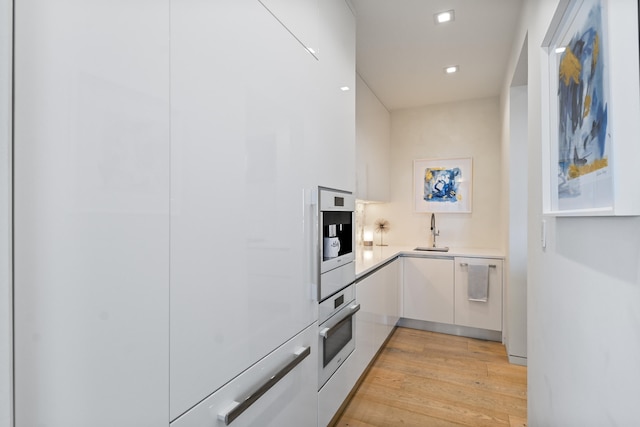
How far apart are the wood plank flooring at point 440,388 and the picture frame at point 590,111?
156 centimetres

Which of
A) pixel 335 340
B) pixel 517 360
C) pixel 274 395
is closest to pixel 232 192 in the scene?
pixel 274 395

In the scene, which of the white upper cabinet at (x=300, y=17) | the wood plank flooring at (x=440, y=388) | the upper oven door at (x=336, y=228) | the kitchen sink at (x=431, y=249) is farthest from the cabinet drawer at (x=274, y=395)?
the kitchen sink at (x=431, y=249)

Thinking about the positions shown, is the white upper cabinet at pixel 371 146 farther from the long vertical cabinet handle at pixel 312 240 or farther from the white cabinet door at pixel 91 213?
the white cabinet door at pixel 91 213

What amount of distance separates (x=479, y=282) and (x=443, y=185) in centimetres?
127

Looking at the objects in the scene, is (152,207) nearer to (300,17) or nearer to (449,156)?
(300,17)

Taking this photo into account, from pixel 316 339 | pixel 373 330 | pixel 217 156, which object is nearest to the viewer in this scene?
pixel 217 156

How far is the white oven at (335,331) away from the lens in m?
1.69

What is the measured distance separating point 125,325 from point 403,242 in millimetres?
3879

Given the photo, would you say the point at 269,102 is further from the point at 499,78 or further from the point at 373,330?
the point at 499,78

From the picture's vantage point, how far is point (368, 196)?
342cm

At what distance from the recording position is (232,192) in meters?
1.05

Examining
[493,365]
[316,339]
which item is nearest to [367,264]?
[316,339]

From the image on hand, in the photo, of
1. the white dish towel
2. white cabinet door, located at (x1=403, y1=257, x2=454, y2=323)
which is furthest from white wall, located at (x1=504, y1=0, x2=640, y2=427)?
white cabinet door, located at (x1=403, y1=257, x2=454, y2=323)

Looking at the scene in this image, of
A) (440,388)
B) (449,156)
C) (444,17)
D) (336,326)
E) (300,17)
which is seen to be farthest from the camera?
(449,156)
